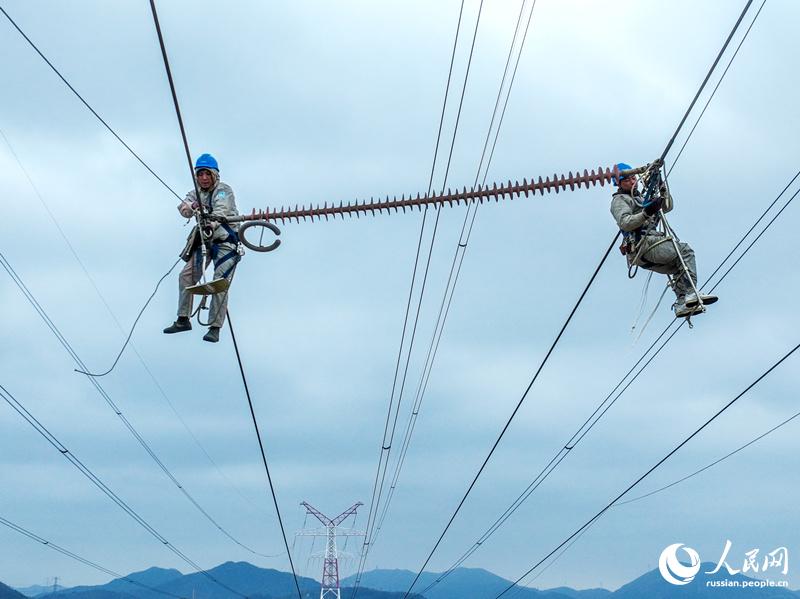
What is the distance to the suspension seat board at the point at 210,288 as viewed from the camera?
46.1 ft

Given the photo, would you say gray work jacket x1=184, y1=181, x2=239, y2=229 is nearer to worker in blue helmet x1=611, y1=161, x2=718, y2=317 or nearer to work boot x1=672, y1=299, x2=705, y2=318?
worker in blue helmet x1=611, y1=161, x2=718, y2=317

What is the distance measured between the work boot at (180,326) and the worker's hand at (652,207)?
5771 millimetres

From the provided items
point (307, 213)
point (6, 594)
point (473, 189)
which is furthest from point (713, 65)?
point (6, 594)

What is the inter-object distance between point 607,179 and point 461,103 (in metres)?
2.28

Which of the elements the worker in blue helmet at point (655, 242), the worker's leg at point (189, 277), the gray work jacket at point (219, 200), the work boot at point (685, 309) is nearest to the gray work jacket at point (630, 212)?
the worker in blue helmet at point (655, 242)

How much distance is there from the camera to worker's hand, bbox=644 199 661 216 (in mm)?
13869

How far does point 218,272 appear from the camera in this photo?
1468 cm

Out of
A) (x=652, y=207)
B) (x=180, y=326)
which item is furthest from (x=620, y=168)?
(x=180, y=326)

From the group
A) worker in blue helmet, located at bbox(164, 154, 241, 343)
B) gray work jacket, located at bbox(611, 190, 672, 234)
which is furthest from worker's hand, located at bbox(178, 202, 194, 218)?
gray work jacket, located at bbox(611, 190, 672, 234)

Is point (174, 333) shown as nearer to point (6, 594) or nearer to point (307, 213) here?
point (307, 213)

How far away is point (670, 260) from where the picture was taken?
46.5ft

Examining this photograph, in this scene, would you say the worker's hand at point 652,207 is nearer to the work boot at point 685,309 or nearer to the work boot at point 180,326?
the work boot at point 685,309

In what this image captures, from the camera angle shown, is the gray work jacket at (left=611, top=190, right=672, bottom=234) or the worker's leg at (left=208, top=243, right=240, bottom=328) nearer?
the gray work jacket at (left=611, top=190, right=672, bottom=234)

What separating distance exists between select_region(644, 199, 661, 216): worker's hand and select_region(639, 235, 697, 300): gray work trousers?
339 millimetres
